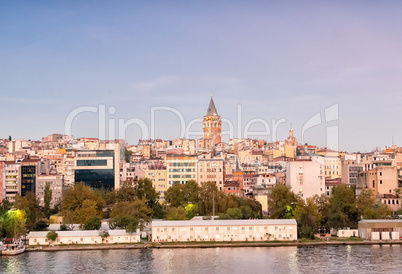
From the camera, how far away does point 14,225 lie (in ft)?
112

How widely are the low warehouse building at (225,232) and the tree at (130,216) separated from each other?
4.21ft

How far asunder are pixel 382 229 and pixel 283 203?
6353 mm

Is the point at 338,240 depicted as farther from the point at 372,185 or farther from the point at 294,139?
the point at 294,139

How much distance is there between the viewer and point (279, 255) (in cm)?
3020

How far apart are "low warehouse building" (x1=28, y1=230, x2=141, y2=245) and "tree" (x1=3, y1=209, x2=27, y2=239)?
0.52 metres

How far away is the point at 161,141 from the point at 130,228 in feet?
253

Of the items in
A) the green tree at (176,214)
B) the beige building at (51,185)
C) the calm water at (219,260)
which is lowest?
the calm water at (219,260)

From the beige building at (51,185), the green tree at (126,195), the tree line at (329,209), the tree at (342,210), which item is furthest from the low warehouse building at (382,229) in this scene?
the beige building at (51,185)

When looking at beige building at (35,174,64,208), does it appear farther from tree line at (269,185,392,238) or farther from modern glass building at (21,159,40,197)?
tree line at (269,185,392,238)

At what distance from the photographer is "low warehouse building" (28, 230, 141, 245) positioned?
33969 mm

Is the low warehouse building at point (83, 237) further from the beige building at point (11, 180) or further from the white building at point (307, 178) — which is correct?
the beige building at point (11, 180)

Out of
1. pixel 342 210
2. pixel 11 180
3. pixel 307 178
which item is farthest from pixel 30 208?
pixel 342 210

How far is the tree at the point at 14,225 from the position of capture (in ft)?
112

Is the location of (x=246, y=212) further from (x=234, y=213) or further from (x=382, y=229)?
(x=382, y=229)
